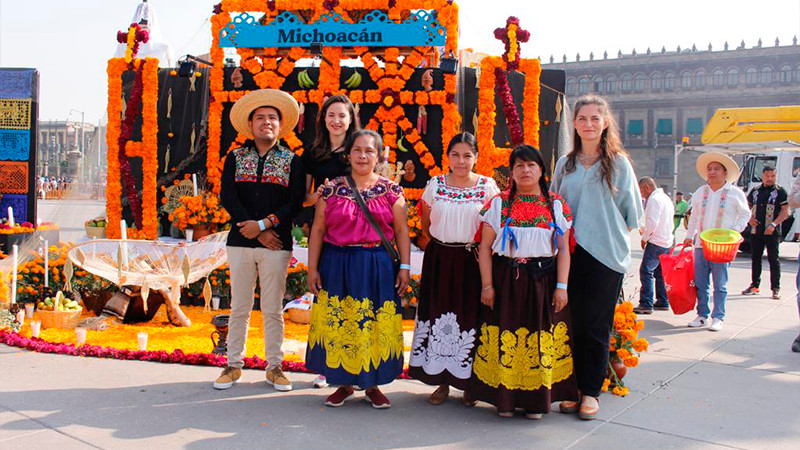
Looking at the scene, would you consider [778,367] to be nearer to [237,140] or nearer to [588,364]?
[588,364]

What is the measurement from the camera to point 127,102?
11.1 m

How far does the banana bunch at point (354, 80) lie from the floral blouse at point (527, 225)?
658 centimetres

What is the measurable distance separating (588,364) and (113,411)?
2955mm

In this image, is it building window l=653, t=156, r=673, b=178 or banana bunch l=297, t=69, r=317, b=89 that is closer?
banana bunch l=297, t=69, r=317, b=89

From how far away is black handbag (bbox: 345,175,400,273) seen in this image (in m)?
4.36

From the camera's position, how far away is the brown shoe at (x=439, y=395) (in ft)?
14.9

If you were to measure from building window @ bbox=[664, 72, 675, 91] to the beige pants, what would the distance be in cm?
6382

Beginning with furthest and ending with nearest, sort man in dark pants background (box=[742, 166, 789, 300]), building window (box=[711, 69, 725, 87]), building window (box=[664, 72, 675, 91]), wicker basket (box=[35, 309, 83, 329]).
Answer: building window (box=[664, 72, 675, 91]) < building window (box=[711, 69, 725, 87]) < man in dark pants background (box=[742, 166, 789, 300]) < wicker basket (box=[35, 309, 83, 329])

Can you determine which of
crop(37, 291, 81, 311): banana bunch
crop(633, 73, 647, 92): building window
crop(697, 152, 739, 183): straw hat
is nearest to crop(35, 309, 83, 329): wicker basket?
crop(37, 291, 81, 311): banana bunch

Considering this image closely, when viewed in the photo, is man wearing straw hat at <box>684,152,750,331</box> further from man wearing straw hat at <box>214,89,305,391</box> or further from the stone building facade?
the stone building facade

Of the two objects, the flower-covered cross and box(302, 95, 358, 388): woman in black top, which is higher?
the flower-covered cross

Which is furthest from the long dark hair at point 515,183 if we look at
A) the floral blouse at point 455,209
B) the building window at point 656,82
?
the building window at point 656,82

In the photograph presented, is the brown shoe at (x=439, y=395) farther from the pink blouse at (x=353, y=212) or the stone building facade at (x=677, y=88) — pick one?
the stone building facade at (x=677, y=88)

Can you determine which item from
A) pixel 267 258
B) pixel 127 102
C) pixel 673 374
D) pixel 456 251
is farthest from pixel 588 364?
pixel 127 102
